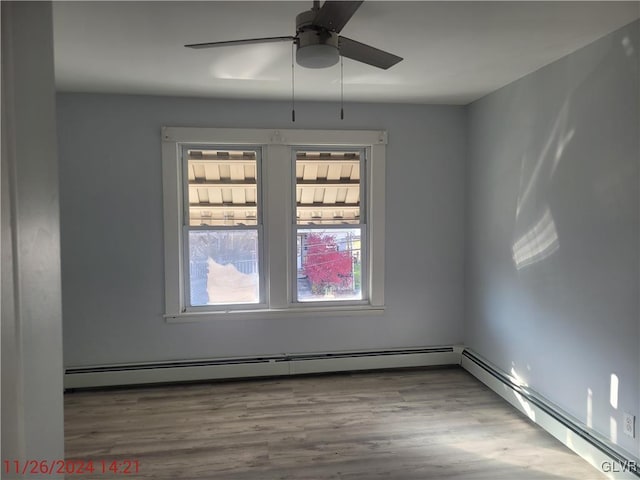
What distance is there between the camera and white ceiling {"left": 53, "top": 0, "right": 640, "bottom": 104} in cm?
211

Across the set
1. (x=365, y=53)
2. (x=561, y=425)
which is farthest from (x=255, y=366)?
(x=365, y=53)

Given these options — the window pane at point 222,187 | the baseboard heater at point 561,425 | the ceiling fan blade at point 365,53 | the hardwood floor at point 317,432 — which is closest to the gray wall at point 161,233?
the window pane at point 222,187

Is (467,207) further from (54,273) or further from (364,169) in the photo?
(54,273)

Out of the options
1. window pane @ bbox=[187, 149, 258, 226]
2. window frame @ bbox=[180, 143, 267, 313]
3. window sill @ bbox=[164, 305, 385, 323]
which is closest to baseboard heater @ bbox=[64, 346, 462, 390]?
window sill @ bbox=[164, 305, 385, 323]

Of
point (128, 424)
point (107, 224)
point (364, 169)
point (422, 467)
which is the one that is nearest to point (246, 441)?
point (128, 424)

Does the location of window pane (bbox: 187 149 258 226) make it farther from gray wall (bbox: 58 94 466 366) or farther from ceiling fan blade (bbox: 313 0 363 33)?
ceiling fan blade (bbox: 313 0 363 33)

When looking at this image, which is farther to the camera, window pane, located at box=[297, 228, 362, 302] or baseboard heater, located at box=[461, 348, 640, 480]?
window pane, located at box=[297, 228, 362, 302]

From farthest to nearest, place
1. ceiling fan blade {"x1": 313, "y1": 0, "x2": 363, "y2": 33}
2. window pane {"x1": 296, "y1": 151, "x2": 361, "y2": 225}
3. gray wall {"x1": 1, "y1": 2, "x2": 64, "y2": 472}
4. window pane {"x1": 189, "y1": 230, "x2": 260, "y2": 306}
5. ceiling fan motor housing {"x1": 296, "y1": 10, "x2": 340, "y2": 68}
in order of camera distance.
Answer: window pane {"x1": 296, "y1": 151, "x2": 361, "y2": 225}
window pane {"x1": 189, "y1": 230, "x2": 260, "y2": 306}
ceiling fan motor housing {"x1": 296, "y1": 10, "x2": 340, "y2": 68}
ceiling fan blade {"x1": 313, "y1": 0, "x2": 363, "y2": 33}
gray wall {"x1": 1, "y1": 2, "x2": 64, "y2": 472}

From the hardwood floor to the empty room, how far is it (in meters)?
0.02

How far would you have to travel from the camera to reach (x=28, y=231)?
1.72ft

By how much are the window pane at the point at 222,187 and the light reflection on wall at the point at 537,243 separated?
225cm

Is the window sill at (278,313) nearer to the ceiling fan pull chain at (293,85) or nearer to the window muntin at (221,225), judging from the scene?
the window muntin at (221,225)

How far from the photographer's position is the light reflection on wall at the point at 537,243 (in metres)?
2.90

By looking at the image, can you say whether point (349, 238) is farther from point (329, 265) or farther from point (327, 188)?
point (327, 188)
